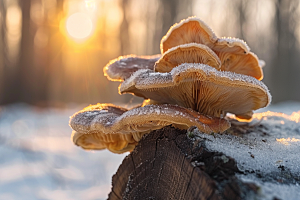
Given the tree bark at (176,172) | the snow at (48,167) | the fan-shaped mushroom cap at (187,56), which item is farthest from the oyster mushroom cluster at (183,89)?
the snow at (48,167)

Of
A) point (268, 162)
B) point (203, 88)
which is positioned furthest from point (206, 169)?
point (203, 88)

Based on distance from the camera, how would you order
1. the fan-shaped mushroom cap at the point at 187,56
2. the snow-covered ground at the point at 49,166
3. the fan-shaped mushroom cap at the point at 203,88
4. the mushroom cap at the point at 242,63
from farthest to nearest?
the snow-covered ground at the point at 49,166
the mushroom cap at the point at 242,63
the fan-shaped mushroom cap at the point at 187,56
the fan-shaped mushroom cap at the point at 203,88

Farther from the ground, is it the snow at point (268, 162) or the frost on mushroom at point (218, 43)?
the frost on mushroom at point (218, 43)

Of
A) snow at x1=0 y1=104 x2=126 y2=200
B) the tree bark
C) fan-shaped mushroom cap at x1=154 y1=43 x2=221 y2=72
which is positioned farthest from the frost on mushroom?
snow at x1=0 y1=104 x2=126 y2=200

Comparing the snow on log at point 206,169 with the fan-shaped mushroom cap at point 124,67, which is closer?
the snow on log at point 206,169

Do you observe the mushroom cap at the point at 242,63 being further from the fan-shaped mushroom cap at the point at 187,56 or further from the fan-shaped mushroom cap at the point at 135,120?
the fan-shaped mushroom cap at the point at 135,120

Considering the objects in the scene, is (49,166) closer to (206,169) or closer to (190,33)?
(190,33)

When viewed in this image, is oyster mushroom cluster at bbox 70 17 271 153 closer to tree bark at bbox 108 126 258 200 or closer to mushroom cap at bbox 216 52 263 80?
mushroom cap at bbox 216 52 263 80
